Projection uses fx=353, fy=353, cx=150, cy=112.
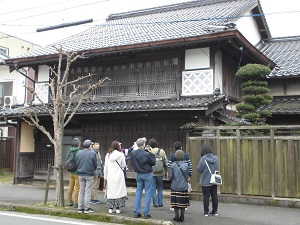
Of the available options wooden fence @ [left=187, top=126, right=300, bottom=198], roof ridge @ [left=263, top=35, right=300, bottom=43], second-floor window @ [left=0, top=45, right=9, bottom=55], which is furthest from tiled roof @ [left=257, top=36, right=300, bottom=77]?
second-floor window @ [left=0, top=45, right=9, bottom=55]

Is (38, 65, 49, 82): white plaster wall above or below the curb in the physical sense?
above

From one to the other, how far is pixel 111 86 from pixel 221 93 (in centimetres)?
466

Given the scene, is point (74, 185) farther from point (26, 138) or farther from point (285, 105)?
point (285, 105)

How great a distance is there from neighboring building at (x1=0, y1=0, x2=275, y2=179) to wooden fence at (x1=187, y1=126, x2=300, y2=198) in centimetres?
129

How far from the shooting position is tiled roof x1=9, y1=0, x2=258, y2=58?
48.4 feet

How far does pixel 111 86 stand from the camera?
49.3ft

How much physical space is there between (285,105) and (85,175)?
9.50 metres

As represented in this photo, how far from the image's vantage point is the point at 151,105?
12.7 m

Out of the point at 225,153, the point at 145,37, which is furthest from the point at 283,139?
the point at 145,37

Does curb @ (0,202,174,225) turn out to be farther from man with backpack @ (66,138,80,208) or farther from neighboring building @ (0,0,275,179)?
neighboring building @ (0,0,275,179)

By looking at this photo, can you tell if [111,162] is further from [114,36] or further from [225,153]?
[114,36]

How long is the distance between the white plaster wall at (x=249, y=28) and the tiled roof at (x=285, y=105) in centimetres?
395

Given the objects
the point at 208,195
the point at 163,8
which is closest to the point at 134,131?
the point at 208,195

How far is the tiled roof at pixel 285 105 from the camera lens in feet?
45.8
